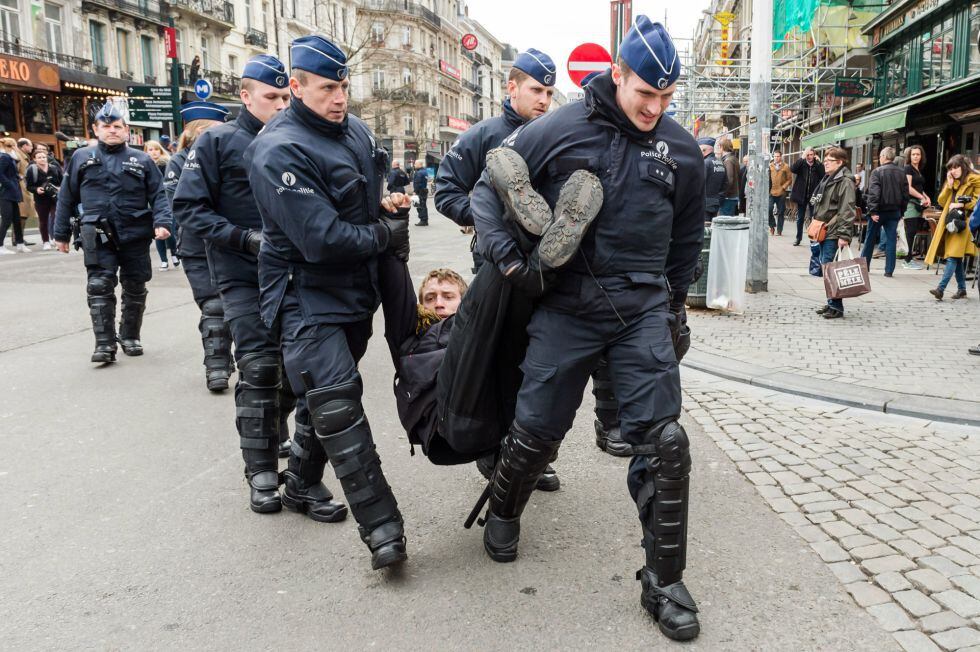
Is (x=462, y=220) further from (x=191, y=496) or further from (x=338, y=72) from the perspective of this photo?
(x=191, y=496)

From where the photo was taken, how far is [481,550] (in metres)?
3.46

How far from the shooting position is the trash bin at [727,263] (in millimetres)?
8664

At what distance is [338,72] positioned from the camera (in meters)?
3.29

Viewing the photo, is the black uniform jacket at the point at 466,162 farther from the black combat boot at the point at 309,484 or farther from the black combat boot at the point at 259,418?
the black combat boot at the point at 309,484

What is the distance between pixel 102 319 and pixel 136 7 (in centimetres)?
3427

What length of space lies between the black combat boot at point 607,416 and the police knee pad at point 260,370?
1731 mm

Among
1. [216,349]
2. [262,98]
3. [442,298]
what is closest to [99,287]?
[216,349]

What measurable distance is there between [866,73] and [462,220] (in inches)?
969

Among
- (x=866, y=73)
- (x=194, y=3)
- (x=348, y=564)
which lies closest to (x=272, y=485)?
(x=348, y=564)

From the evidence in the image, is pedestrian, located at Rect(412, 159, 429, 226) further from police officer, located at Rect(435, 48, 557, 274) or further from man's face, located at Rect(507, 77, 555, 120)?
man's face, located at Rect(507, 77, 555, 120)

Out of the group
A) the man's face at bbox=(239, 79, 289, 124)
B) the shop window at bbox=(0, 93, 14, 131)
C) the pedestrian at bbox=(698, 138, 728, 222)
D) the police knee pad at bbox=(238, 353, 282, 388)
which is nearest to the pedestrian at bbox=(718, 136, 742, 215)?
the pedestrian at bbox=(698, 138, 728, 222)

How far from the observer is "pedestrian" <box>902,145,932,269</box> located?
1250cm

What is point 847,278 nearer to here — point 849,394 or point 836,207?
point 836,207

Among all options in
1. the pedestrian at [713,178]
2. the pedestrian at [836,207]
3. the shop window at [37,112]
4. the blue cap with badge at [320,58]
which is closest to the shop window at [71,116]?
the shop window at [37,112]
